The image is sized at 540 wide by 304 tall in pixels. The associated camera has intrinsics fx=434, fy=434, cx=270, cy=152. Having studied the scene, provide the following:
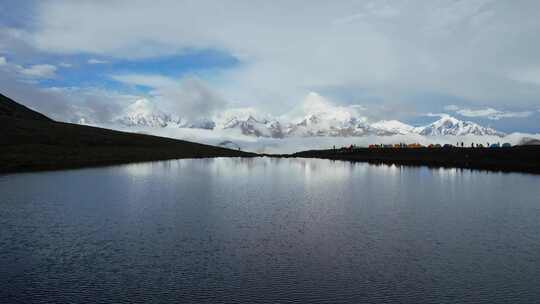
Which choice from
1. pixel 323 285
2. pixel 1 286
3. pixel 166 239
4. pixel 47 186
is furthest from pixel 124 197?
pixel 323 285

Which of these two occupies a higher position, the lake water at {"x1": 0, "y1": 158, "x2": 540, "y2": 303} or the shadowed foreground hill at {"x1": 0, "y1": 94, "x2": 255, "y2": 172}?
the shadowed foreground hill at {"x1": 0, "y1": 94, "x2": 255, "y2": 172}

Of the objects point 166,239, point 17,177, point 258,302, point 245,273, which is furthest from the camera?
point 17,177

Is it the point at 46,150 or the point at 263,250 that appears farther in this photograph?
the point at 46,150

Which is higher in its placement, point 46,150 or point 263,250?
point 46,150

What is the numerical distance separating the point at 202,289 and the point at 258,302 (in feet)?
11.8

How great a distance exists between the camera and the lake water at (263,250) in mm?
24188

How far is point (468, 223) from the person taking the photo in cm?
4425

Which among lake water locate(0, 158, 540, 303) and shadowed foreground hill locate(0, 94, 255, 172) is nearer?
lake water locate(0, 158, 540, 303)

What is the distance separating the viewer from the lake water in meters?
24.2

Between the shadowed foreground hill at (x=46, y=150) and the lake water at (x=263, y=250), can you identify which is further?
the shadowed foreground hill at (x=46, y=150)

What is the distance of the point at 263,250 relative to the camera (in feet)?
107

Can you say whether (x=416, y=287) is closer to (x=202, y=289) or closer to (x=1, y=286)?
(x=202, y=289)

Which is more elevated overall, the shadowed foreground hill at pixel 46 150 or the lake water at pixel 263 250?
the shadowed foreground hill at pixel 46 150

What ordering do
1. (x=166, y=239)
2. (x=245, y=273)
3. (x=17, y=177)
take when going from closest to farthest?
(x=245, y=273)
(x=166, y=239)
(x=17, y=177)
